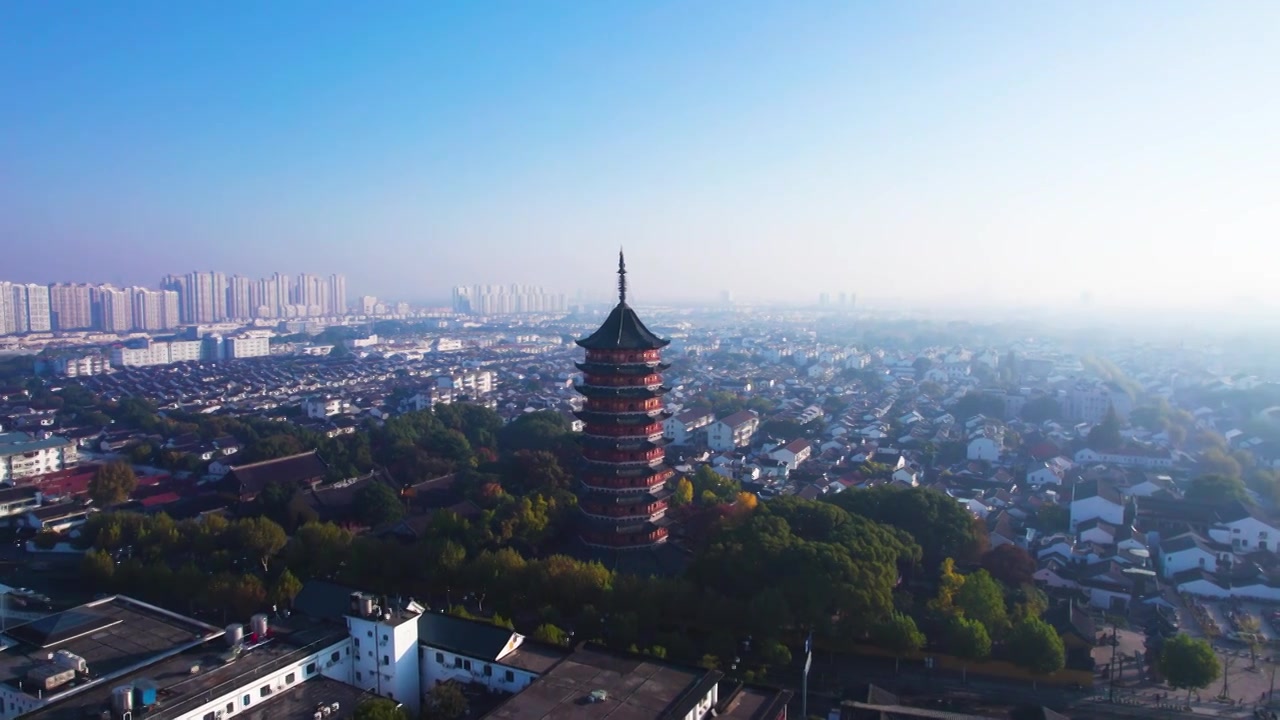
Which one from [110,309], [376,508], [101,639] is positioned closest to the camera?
[101,639]

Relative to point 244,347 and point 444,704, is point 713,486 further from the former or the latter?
point 244,347

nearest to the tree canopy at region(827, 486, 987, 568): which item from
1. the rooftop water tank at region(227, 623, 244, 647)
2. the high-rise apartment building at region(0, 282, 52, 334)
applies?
the rooftop water tank at region(227, 623, 244, 647)

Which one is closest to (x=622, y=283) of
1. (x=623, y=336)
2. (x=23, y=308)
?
(x=623, y=336)

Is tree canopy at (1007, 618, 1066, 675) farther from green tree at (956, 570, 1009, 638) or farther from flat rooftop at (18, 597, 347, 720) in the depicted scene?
flat rooftop at (18, 597, 347, 720)

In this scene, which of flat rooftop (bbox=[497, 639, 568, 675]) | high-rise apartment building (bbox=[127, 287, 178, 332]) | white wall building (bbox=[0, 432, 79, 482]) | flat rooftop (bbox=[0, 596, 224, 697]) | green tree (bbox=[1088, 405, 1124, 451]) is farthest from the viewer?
high-rise apartment building (bbox=[127, 287, 178, 332])

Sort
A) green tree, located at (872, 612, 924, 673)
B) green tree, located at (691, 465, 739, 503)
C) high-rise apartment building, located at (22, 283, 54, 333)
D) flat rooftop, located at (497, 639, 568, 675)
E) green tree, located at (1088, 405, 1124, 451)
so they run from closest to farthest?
flat rooftop, located at (497, 639, 568, 675)
green tree, located at (872, 612, 924, 673)
green tree, located at (691, 465, 739, 503)
green tree, located at (1088, 405, 1124, 451)
high-rise apartment building, located at (22, 283, 54, 333)

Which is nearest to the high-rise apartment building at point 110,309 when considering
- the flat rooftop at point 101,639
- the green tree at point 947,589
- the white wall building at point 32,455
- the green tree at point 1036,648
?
the white wall building at point 32,455
